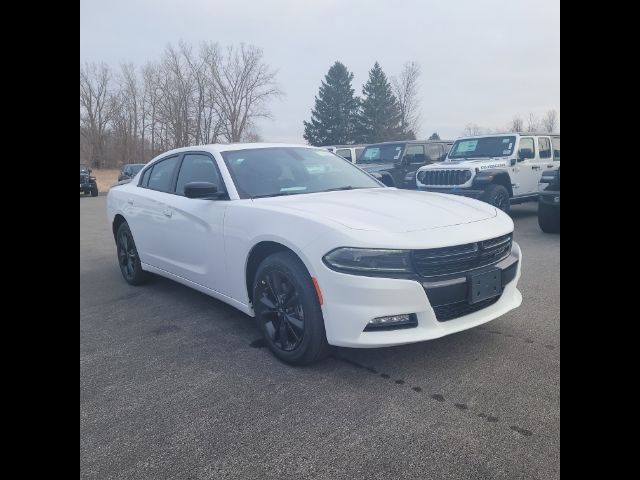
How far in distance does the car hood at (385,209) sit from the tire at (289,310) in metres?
0.39

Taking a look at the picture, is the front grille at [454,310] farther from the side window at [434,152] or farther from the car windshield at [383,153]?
the side window at [434,152]

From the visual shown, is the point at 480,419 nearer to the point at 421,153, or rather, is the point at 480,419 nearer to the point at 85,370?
the point at 85,370

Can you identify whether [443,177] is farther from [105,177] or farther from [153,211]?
[105,177]

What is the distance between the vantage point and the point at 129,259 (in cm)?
564

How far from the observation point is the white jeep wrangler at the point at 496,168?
10.0 metres

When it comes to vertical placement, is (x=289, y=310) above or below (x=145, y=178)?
below

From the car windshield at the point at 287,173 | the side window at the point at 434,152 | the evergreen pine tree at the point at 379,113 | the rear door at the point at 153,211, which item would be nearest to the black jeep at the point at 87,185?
the side window at the point at 434,152

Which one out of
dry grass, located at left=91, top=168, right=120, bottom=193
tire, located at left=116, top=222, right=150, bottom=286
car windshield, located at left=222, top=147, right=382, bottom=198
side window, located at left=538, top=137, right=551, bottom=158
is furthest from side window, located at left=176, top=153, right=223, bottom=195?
dry grass, located at left=91, top=168, right=120, bottom=193

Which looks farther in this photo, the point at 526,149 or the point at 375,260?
the point at 526,149

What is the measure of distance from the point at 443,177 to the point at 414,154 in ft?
12.6

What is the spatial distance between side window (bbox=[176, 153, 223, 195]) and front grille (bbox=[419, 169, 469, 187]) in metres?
6.97

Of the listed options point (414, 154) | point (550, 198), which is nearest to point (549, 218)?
point (550, 198)

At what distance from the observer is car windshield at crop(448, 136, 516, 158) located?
11.0 meters
